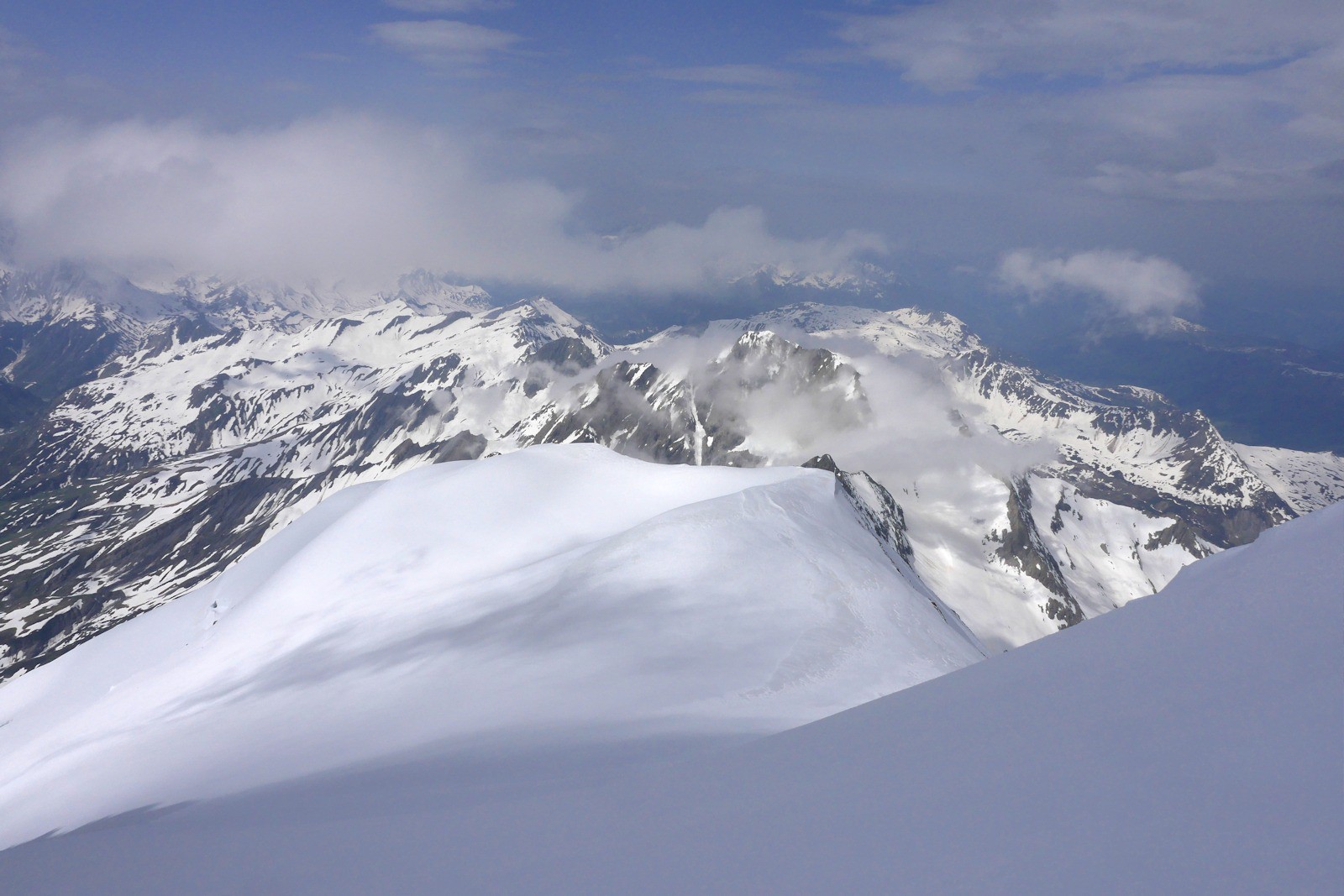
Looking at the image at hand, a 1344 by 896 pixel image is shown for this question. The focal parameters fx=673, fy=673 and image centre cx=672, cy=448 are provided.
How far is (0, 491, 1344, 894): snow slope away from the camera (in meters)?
3.56

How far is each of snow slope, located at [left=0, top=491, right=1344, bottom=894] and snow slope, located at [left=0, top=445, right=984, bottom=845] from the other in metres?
4.33

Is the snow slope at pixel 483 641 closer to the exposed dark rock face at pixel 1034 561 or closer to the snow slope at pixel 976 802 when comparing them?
the snow slope at pixel 976 802

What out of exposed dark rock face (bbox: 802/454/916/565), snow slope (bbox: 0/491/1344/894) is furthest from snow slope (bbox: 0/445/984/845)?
exposed dark rock face (bbox: 802/454/916/565)

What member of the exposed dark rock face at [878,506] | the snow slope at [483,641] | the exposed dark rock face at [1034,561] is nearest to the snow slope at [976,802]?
the snow slope at [483,641]

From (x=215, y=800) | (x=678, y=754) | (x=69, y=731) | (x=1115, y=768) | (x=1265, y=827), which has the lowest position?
(x=69, y=731)

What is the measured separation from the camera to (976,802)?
4.40 metres

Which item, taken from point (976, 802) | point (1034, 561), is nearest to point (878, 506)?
point (1034, 561)

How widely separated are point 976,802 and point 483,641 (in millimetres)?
16608

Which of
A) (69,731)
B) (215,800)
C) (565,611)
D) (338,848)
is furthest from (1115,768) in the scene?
(69,731)

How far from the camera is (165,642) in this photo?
3425 centimetres

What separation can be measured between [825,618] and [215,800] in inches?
593

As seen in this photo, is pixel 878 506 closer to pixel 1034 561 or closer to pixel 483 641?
pixel 1034 561

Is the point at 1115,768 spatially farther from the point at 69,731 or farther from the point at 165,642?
the point at 165,642

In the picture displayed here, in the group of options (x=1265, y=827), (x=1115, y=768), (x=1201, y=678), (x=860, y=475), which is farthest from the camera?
(x=860, y=475)
